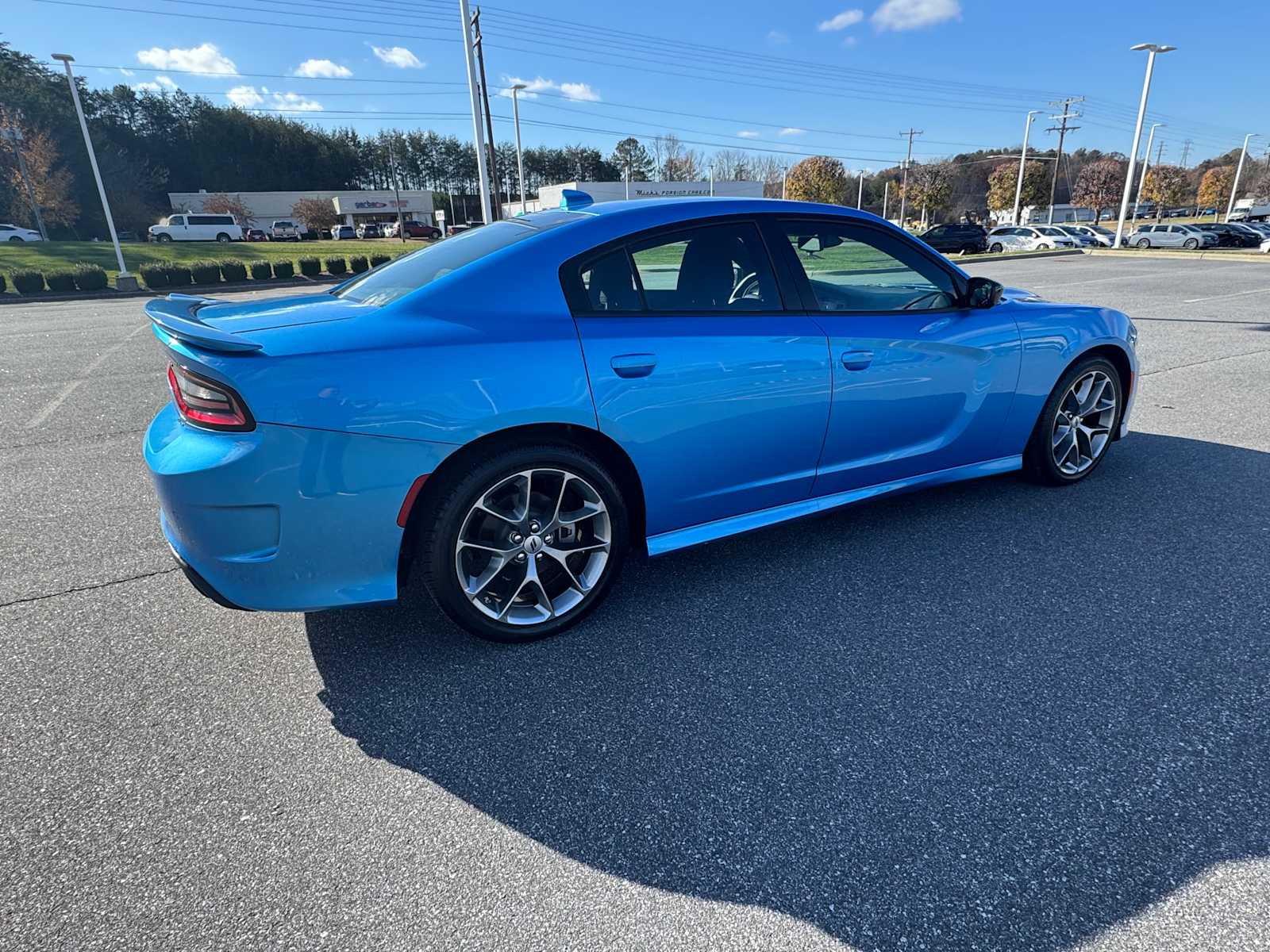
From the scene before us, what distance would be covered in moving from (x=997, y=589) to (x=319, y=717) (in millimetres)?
2722

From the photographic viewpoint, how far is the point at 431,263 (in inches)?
115

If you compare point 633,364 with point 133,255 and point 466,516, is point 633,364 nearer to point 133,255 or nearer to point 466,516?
point 466,516

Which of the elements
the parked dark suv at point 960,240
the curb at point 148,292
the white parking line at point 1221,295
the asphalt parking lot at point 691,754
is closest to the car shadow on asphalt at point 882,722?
the asphalt parking lot at point 691,754

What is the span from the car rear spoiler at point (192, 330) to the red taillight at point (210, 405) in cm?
11

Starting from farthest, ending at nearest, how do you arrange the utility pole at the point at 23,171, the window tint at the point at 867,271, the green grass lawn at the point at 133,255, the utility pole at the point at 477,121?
the utility pole at the point at 23,171 → the green grass lawn at the point at 133,255 → the utility pole at the point at 477,121 → the window tint at the point at 867,271

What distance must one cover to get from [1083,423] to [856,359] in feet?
6.72

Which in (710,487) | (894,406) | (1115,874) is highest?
(894,406)

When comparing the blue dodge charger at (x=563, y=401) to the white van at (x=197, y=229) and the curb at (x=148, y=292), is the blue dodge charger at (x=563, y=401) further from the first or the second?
the white van at (x=197, y=229)

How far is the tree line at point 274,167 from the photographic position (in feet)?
200

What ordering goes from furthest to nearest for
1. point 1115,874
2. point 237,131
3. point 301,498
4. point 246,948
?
point 237,131 → point 301,498 → point 1115,874 → point 246,948

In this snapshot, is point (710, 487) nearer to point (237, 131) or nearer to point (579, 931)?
point (579, 931)

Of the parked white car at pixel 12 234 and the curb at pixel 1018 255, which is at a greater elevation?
the parked white car at pixel 12 234

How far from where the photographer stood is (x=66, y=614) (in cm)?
290

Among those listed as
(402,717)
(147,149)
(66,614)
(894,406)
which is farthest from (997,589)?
(147,149)
